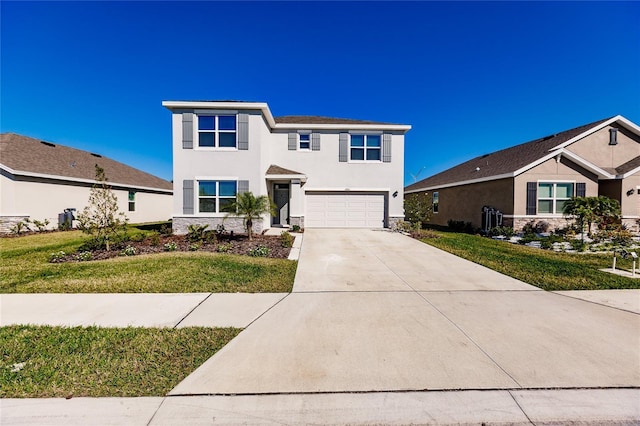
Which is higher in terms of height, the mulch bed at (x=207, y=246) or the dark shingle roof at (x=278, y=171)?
the dark shingle roof at (x=278, y=171)

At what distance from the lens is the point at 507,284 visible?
580 centimetres

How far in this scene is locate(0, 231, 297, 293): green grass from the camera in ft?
17.4

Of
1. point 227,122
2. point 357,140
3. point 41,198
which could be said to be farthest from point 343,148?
point 41,198

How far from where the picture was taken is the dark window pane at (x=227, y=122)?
12.5 metres

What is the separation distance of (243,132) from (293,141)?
379 centimetres

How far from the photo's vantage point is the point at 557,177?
1359cm

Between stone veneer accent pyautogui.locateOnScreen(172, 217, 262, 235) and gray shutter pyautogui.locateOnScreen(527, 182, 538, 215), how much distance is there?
13516mm

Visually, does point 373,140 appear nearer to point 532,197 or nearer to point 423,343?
point 532,197

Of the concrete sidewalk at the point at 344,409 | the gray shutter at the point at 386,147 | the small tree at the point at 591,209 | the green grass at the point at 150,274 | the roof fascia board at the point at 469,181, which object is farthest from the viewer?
the gray shutter at the point at 386,147

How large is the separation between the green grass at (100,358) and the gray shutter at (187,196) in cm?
917

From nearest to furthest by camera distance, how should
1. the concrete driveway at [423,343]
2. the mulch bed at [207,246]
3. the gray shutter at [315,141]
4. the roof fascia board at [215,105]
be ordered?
the concrete driveway at [423,343] → the mulch bed at [207,246] → the roof fascia board at [215,105] → the gray shutter at [315,141]

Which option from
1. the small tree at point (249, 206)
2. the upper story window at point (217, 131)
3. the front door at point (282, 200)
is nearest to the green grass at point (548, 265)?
the small tree at point (249, 206)

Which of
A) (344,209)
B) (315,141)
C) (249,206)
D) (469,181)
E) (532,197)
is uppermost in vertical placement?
(315,141)

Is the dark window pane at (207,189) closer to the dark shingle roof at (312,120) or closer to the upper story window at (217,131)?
the upper story window at (217,131)
